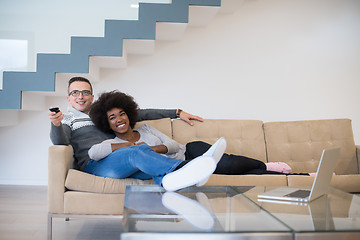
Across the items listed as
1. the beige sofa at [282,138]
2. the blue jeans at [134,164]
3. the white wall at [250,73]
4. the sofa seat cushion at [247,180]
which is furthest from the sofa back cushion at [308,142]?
the blue jeans at [134,164]

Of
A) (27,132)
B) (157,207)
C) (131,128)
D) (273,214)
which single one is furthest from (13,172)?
(273,214)

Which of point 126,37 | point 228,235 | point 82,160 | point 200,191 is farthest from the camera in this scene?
point 126,37

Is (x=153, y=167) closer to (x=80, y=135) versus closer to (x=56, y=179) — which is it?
(x=56, y=179)

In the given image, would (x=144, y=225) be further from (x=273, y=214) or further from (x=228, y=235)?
(x=273, y=214)

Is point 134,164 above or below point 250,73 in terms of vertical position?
below

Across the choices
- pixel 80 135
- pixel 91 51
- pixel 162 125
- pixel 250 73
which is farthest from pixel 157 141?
pixel 250 73

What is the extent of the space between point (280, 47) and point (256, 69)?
372mm

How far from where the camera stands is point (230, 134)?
293 cm

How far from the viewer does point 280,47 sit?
13.1ft

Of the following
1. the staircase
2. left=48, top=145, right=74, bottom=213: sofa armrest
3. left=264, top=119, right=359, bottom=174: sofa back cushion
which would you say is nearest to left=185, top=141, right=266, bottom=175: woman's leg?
left=264, top=119, right=359, bottom=174: sofa back cushion

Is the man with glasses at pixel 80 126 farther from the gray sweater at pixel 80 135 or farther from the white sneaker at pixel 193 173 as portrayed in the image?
the white sneaker at pixel 193 173

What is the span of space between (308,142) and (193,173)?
1719 millimetres

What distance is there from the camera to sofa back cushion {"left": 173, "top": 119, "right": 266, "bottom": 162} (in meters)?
2.88

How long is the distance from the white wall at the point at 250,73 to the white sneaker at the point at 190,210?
8.27ft
